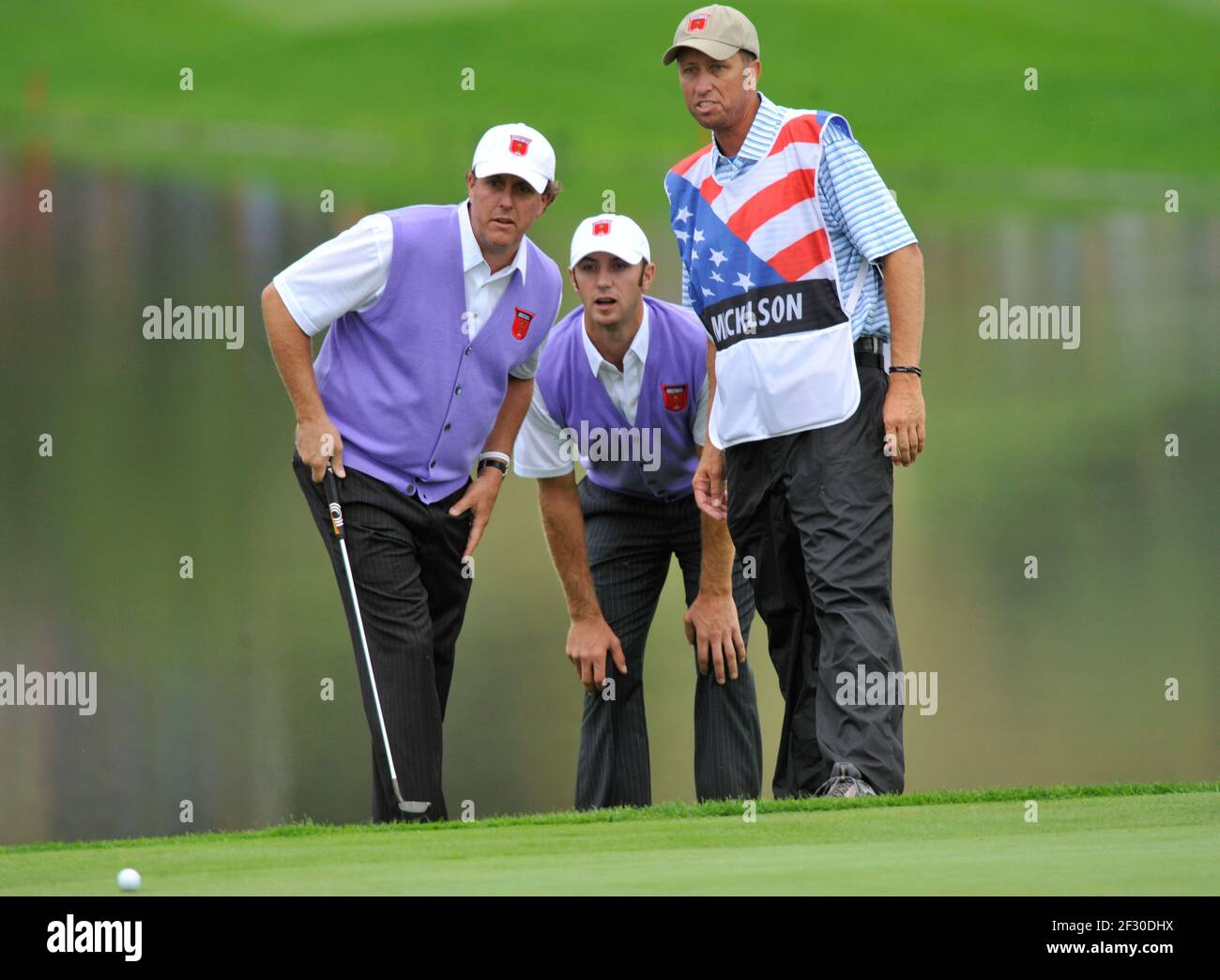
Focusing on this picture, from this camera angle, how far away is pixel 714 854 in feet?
12.2

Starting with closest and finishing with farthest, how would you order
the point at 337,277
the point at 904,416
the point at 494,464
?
the point at 904,416 → the point at 337,277 → the point at 494,464

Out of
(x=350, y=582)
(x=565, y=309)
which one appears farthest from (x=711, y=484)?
(x=565, y=309)

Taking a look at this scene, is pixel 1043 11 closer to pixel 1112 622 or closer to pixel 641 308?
pixel 1112 622

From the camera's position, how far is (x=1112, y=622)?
12094mm

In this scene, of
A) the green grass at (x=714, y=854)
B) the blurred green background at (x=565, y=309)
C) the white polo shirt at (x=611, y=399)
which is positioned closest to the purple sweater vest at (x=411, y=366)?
the white polo shirt at (x=611, y=399)

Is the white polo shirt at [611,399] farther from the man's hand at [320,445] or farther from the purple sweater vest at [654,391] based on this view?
the man's hand at [320,445]

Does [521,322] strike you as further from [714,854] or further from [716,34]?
[714,854]

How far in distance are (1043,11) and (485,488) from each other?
3719cm

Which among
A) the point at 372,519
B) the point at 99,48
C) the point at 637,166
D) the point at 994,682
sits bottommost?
the point at 994,682

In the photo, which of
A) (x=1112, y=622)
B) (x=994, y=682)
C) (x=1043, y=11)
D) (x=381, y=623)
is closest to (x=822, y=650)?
(x=381, y=623)

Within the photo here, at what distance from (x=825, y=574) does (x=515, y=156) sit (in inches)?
58.2

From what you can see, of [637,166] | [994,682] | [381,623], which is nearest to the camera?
[381,623]

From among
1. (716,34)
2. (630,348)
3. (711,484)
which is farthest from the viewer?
(630,348)

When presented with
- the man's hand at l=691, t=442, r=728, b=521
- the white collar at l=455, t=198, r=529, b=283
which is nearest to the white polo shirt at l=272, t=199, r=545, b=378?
the white collar at l=455, t=198, r=529, b=283
